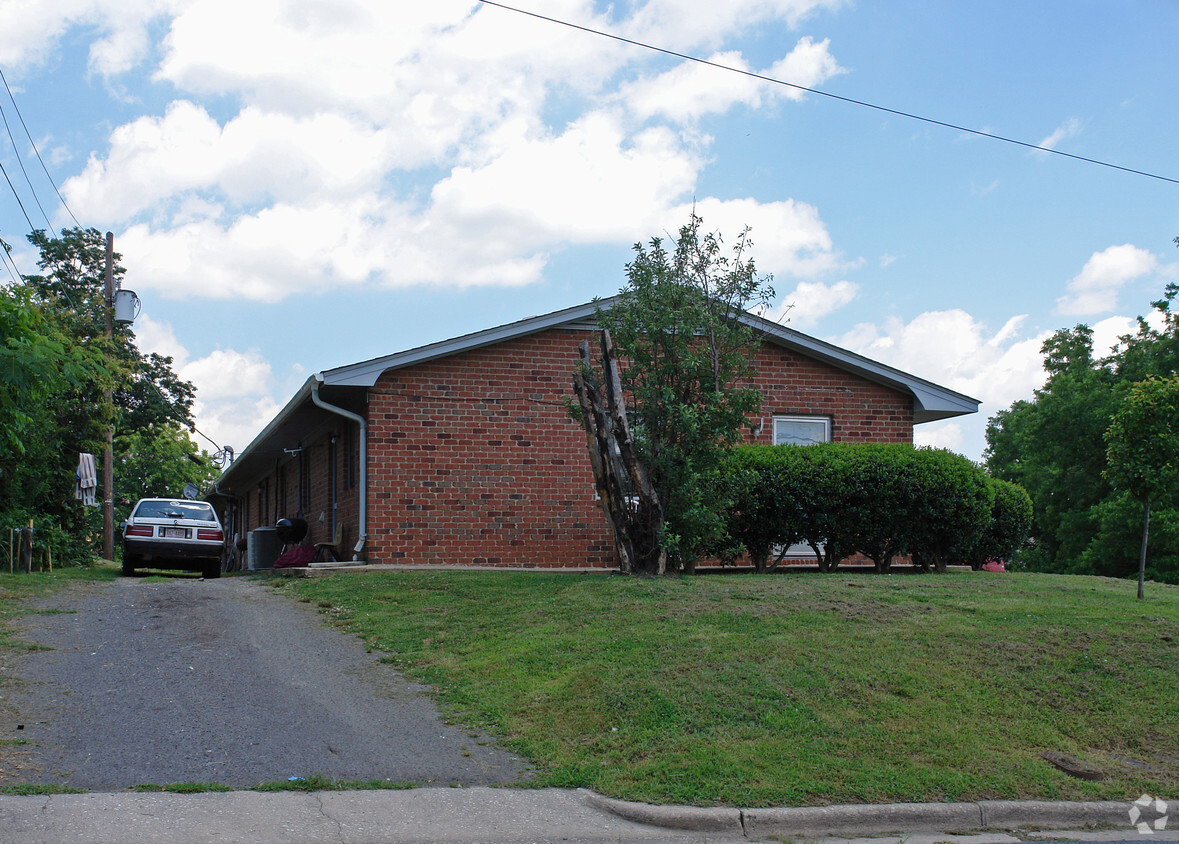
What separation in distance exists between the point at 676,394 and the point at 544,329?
14.0 ft

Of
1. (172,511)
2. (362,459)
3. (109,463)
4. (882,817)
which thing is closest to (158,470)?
(109,463)

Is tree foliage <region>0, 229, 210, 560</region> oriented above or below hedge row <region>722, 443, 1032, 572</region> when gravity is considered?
above

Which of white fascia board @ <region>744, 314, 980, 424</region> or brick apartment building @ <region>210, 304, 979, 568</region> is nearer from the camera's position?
brick apartment building @ <region>210, 304, 979, 568</region>

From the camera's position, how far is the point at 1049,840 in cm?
567

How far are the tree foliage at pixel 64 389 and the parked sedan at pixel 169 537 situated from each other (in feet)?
6.59

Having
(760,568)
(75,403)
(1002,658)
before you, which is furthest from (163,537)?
(1002,658)

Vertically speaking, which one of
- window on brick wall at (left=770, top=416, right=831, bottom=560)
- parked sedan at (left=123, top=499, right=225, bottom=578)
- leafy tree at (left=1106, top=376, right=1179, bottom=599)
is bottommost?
parked sedan at (left=123, top=499, right=225, bottom=578)

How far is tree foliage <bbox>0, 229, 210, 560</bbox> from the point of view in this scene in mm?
10469

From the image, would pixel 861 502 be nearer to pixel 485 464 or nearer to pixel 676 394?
pixel 676 394

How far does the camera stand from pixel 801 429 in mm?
16812

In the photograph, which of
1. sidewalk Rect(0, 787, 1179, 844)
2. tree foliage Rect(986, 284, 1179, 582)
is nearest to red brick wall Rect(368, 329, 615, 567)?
sidewalk Rect(0, 787, 1179, 844)

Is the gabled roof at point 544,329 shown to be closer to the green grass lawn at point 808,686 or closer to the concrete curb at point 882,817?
the green grass lawn at point 808,686

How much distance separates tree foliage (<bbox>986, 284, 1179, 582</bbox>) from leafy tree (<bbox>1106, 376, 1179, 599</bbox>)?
28.7 meters

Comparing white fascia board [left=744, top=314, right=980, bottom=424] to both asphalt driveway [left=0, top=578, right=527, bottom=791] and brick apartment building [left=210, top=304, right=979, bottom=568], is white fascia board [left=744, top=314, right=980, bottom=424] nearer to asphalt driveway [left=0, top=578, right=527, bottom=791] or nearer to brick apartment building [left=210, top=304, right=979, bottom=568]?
brick apartment building [left=210, top=304, right=979, bottom=568]
